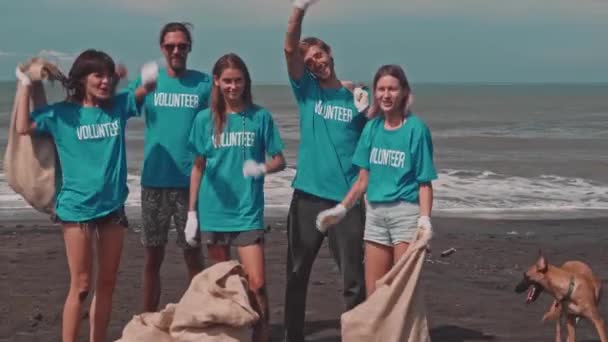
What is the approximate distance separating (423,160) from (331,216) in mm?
625

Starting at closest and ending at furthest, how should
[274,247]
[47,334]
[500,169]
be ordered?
[47,334] < [274,247] < [500,169]

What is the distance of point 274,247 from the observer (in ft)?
37.5

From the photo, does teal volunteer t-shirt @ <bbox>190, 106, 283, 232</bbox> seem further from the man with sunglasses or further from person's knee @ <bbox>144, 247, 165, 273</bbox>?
person's knee @ <bbox>144, 247, 165, 273</bbox>

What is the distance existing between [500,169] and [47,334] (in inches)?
704

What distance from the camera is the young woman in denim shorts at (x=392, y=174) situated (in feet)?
18.3

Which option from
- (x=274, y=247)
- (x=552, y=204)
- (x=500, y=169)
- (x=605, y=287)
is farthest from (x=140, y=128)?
(x=605, y=287)

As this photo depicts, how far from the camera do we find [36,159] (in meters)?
5.81

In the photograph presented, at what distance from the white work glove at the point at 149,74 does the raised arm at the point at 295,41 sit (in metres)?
0.83

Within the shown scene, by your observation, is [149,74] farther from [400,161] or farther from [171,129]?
[400,161]

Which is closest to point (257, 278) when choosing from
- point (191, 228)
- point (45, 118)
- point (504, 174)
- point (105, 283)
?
point (191, 228)

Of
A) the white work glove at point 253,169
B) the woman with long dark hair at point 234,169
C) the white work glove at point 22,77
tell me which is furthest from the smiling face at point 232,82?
the white work glove at point 22,77

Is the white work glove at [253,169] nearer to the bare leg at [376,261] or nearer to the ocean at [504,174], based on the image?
the bare leg at [376,261]

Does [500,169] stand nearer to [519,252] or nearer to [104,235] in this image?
[519,252]

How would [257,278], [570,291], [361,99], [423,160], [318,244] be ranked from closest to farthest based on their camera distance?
[423,160]
[257,278]
[361,99]
[318,244]
[570,291]
